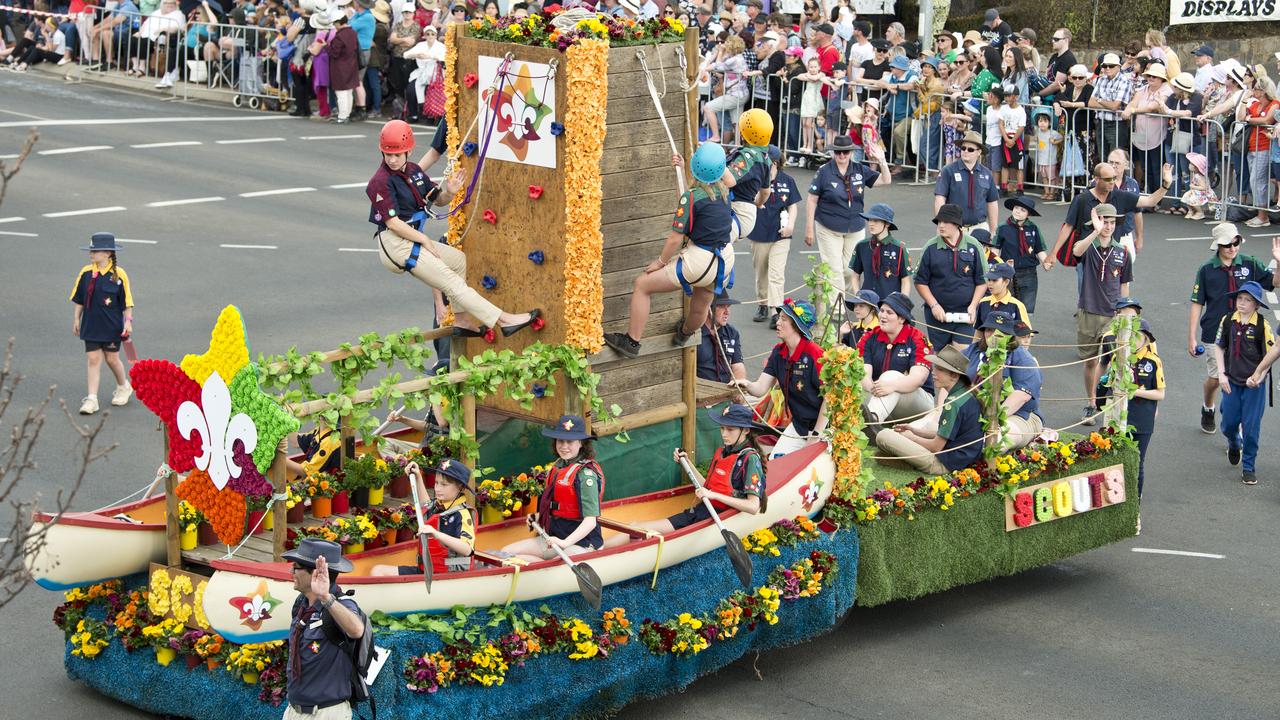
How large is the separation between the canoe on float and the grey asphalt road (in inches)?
42.6

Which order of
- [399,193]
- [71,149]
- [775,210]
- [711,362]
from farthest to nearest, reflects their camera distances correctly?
[71,149]
[775,210]
[711,362]
[399,193]

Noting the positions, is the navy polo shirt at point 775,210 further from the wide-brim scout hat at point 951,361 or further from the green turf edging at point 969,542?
the green turf edging at point 969,542

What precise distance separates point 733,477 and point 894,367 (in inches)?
128

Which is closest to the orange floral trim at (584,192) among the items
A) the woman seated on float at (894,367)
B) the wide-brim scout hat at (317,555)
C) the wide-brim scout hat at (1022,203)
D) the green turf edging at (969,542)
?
the green turf edging at (969,542)

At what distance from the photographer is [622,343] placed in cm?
1318

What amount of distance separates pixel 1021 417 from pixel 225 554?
21.6 feet

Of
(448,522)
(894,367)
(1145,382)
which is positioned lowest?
(448,522)

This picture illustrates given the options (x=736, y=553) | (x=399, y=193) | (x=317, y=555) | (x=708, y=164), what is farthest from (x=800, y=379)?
(x=317, y=555)

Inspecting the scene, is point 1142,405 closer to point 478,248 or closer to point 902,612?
point 902,612

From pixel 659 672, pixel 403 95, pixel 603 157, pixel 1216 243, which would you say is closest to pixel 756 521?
pixel 659 672

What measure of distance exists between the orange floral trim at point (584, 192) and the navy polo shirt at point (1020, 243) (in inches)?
297

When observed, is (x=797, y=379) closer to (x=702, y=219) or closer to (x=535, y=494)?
(x=702, y=219)

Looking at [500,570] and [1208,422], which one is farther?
[1208,422]

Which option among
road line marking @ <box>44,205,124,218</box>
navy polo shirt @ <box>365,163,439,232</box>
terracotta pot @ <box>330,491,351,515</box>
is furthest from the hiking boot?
road line marking @ <box>44,205,124,218</box>
